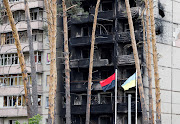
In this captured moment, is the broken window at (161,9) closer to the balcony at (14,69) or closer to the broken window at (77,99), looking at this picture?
the broken window at (77,99)

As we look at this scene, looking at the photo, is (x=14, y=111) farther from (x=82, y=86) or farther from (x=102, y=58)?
(x=102, y=58)

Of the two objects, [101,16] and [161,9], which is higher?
[161,9]

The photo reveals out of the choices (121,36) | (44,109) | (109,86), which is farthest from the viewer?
(44,109)

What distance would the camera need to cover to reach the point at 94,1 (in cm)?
6588

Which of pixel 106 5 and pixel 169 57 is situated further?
pixel 106 5

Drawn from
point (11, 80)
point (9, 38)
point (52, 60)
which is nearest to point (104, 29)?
point (9, 38)

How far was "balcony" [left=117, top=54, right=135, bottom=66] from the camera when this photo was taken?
6056 centimetres

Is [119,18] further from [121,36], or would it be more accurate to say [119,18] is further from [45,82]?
[45,82]

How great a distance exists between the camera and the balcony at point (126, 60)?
60562 millimetres

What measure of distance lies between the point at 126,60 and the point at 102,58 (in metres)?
5.02

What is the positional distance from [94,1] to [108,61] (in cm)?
725

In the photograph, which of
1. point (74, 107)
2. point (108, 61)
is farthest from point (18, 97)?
point (108, 61)

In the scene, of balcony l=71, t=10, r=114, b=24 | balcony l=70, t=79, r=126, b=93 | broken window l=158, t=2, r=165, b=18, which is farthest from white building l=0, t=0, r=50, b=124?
broken window l=158, t=2, r=165, b=18

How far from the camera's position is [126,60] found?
200ft
